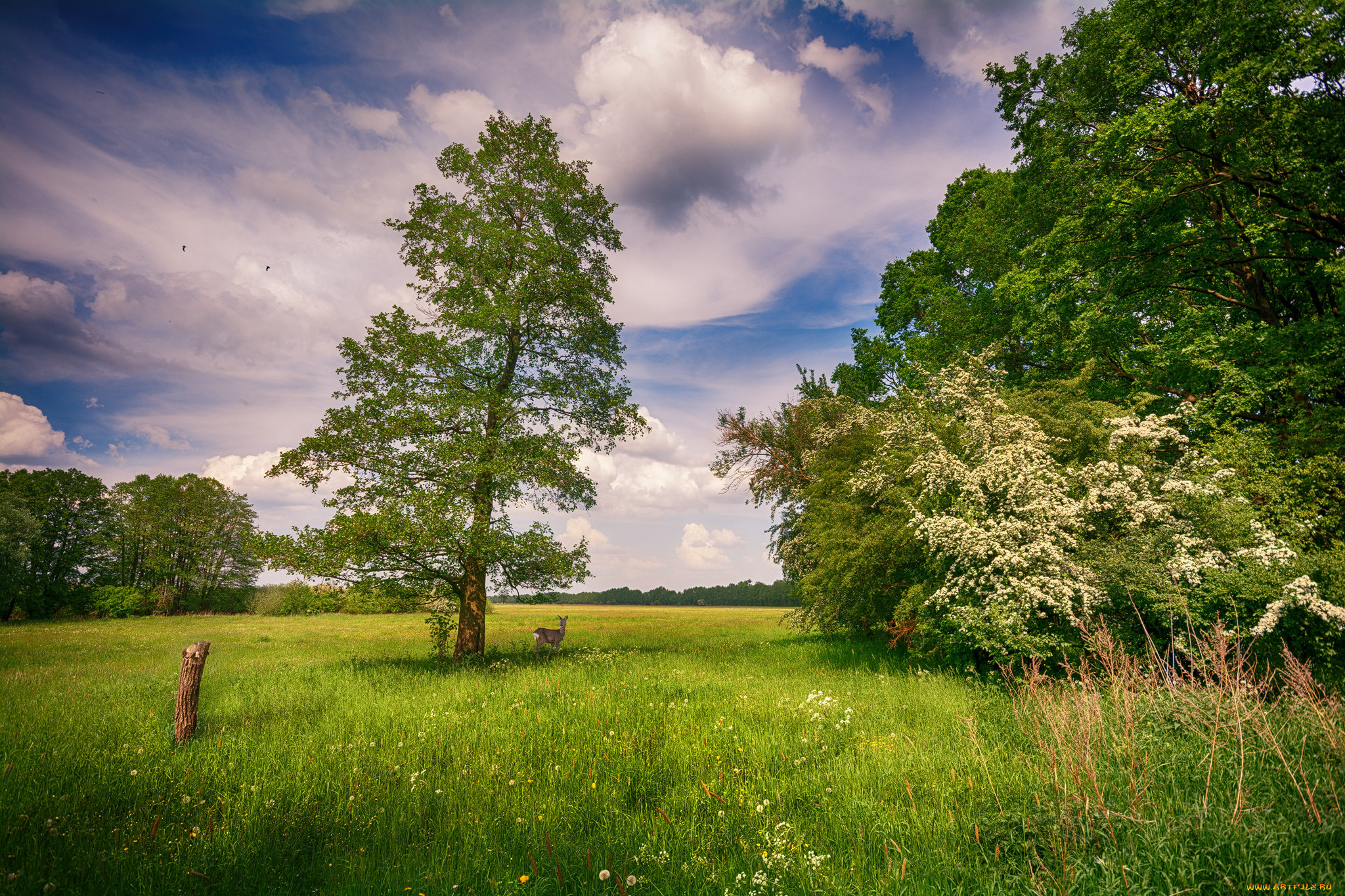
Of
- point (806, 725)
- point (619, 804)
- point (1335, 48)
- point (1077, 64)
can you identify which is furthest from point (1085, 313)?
point (619, 804)

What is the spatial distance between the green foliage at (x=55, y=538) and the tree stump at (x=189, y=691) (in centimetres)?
4324

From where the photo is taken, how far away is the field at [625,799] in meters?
3.84

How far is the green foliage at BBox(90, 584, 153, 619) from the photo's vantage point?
39.7 meters

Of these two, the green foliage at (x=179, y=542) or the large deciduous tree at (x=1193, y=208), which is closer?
the large deciduous tree at (x=1193, y=208)

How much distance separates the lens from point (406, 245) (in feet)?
49.3

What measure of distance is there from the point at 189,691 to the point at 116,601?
50295 mm

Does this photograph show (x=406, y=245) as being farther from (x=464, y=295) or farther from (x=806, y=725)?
(x=806, y=725)

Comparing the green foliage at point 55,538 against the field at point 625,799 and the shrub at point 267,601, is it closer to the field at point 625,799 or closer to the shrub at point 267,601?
the shrub at point 267,601

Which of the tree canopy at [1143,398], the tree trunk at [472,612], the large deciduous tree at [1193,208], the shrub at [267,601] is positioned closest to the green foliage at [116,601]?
the shrub at [267,601]

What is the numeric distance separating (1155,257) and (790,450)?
13394mm

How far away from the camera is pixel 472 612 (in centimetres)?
1382

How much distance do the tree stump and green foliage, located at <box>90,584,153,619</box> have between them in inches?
1913

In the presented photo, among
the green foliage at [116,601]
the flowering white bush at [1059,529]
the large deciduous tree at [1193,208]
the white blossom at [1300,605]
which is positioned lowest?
the green foliage at [116,601]

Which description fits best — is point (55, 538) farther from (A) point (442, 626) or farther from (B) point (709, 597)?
(B) point (709, 597)
